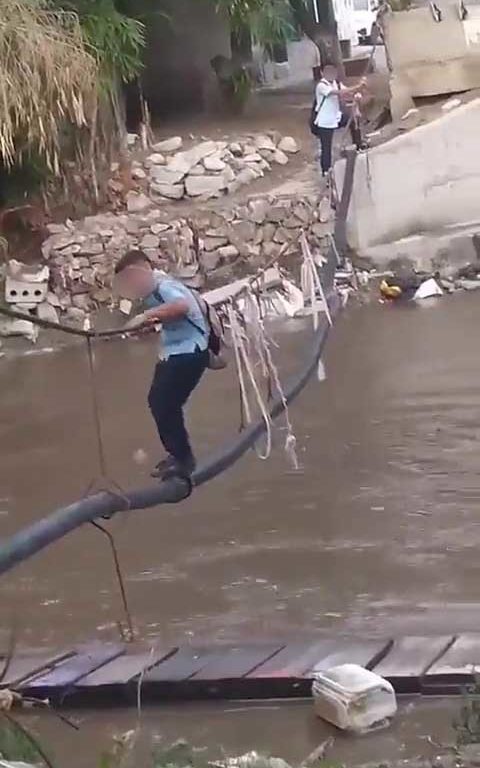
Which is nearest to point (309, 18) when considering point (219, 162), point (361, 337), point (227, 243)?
point (219, 162)

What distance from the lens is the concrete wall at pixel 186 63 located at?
1363cm

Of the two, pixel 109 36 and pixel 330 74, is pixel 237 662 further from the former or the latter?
pixel 109 36

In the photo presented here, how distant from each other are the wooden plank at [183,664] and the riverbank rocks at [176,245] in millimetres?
6037

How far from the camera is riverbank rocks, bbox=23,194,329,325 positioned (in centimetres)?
1039

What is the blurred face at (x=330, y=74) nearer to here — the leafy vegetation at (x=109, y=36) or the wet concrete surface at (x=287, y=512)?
the leafy vegetation at (x=109, y=36)

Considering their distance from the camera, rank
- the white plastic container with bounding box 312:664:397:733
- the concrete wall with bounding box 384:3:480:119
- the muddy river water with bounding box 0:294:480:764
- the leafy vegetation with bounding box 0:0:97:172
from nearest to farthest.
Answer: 1. the white plastic container with bounding box 312:664:397:733
2. the muddy river water with bounding box 0:294:480:764
3. the leafy vegetation with bounding box 0:0:97:172
4. the concrete wall with bounding box 384:3:480:119

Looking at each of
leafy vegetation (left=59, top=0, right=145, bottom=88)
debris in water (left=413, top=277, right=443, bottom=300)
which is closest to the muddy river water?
debris in water (left=413, top=277, right=443, bottom=300)

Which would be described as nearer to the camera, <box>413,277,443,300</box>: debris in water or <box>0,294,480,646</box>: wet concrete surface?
<box>0,294,480,646</box>: wet concrete surface

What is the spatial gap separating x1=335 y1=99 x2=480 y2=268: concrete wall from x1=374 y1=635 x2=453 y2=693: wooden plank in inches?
260

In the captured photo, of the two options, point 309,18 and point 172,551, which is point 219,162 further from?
point 172,551

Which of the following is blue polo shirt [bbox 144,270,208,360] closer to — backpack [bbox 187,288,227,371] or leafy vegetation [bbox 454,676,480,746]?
backpack [bbox 187,288,227,371]

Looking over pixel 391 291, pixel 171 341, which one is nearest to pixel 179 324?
pixel 171 341

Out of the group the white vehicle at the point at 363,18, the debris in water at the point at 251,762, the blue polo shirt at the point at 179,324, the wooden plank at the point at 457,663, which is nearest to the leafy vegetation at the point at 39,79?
the white vehicle at the point at 363,18

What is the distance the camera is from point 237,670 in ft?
13.4
